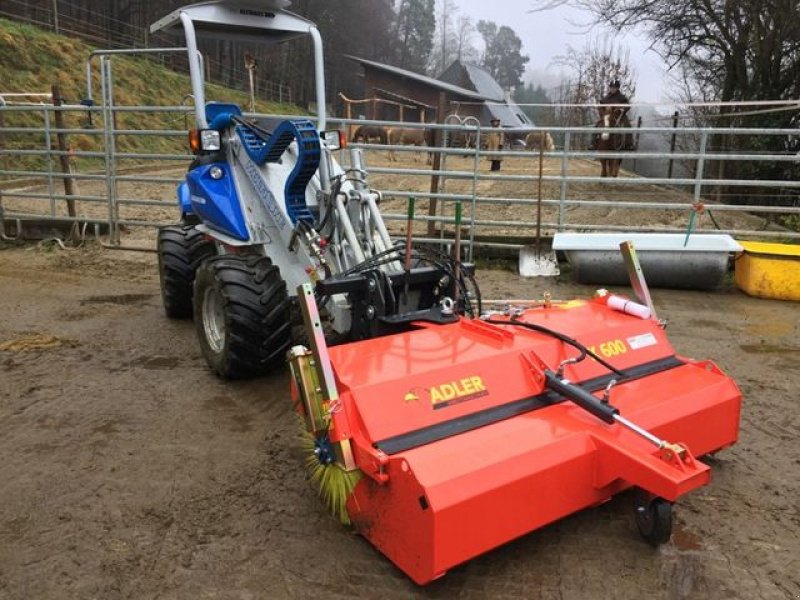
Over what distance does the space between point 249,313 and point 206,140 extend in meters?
1.43

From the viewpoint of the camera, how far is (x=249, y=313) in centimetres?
413

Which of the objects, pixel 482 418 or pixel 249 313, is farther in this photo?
pixel 249 313

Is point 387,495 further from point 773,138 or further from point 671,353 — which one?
point 773,138

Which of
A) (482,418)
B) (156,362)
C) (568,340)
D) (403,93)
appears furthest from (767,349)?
(403,93)

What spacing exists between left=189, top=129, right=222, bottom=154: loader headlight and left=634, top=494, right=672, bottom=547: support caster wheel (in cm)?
356

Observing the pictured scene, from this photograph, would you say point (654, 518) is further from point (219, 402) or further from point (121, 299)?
point (121, 299)

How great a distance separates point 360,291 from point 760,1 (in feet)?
37.0

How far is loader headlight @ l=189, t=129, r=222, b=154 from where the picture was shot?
483 centimetres

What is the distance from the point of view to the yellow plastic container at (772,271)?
6.86 metres

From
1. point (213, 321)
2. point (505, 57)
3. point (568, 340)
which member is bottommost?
point (213, 321)

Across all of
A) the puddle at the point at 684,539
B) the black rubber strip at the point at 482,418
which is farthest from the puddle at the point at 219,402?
the puddle at the point at 684,539

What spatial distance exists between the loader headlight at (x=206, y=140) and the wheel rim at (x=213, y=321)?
1.03m

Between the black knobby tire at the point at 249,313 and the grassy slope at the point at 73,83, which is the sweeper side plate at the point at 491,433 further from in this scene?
the grassy slope at the point at 73,83

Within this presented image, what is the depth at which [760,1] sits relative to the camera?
1169cm
